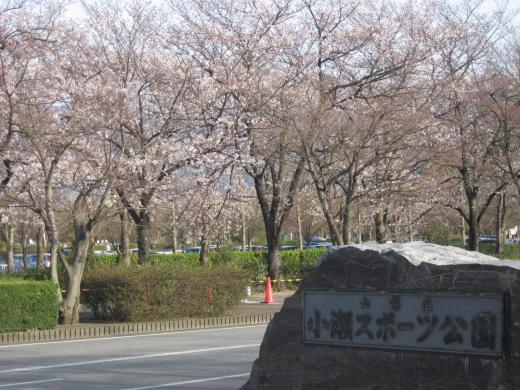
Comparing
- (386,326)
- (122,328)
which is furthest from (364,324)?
(122,328)

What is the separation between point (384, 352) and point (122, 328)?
470 inches

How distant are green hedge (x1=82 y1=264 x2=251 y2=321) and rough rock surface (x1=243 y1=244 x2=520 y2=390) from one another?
11.5 m

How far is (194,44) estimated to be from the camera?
24984 mm

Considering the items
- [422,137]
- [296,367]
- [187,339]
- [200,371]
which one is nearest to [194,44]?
[422,137]

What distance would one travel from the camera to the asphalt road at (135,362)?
1104 cm

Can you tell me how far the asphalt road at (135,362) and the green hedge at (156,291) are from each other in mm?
1658

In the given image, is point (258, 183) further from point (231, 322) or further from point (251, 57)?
point (231, 322)

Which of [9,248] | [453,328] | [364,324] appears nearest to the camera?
[453,328]

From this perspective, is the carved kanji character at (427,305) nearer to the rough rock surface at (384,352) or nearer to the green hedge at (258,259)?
the rough rock surface at (384,352)

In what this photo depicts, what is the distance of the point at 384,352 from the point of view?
701 centimetres

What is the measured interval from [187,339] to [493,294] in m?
11.0

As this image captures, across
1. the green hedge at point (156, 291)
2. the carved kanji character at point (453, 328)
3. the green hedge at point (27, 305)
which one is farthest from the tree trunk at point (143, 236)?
A: the carved kanji character at point (453, 328)

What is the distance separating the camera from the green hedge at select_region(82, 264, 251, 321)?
19.0m

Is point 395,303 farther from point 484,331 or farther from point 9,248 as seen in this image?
point 9,248
